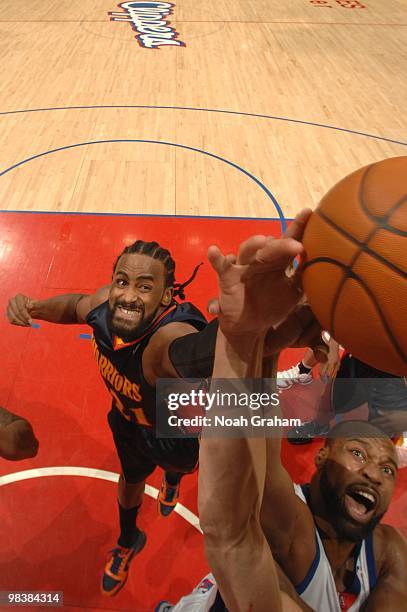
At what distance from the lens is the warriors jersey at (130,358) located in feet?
7.58

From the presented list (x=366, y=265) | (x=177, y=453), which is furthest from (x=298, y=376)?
(x=366, y=265)

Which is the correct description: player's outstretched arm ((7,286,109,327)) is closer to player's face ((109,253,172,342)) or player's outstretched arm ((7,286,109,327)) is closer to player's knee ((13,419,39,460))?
player's face ((109,253,172,342))

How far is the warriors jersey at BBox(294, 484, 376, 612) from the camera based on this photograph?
5.38ft

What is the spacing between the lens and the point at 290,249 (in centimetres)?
103

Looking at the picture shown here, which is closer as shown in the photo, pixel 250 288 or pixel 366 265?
Result: pixel 250 288

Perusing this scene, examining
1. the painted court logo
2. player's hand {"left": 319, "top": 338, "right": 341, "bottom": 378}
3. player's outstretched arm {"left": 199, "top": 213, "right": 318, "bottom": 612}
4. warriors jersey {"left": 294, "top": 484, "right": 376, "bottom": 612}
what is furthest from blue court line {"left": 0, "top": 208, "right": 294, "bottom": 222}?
the painted court logo

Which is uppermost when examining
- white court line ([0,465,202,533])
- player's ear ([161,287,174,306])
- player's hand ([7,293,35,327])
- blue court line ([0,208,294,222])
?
player's ear ([161,287,174,306])

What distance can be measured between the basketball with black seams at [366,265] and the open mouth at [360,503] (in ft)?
2.10

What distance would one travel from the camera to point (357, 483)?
182 centimetres

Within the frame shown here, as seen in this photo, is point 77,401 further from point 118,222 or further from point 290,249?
point 290,249

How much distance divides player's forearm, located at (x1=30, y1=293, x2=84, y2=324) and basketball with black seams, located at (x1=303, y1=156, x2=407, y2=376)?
185 centimetres

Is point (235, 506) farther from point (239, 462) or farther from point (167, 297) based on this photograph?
point (167, 297)

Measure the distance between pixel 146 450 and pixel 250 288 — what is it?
68.3 inches

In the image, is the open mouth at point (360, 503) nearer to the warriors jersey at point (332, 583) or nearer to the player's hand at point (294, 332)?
the warriors jersey at point (332, 583)
